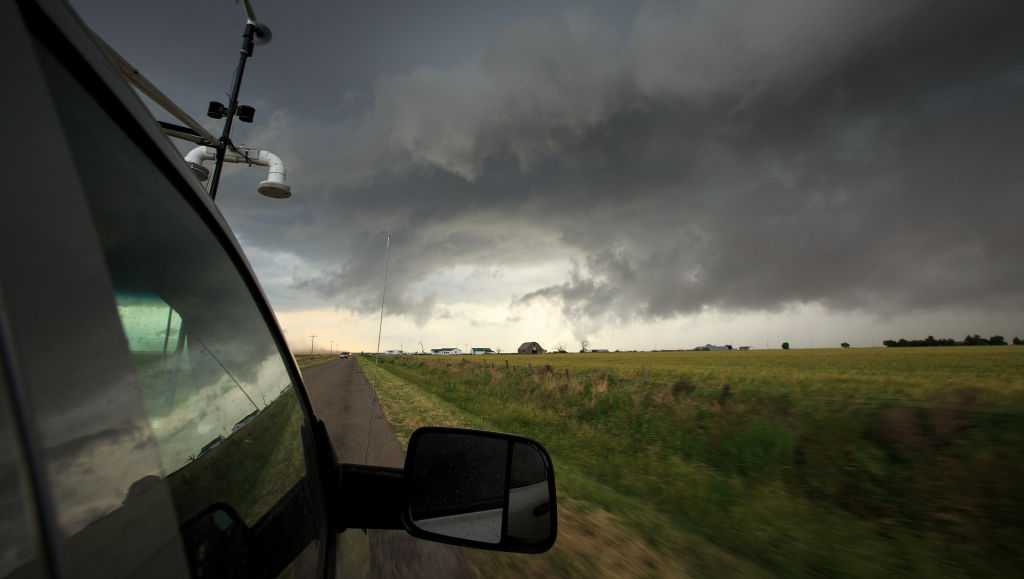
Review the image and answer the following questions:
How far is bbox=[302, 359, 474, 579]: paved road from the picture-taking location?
3.72 meters

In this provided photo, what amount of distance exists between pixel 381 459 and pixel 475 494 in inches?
233

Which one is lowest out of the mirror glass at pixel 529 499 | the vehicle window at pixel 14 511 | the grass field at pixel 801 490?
the grass field at pixel 801 490

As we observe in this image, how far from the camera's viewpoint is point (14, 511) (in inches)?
17.1

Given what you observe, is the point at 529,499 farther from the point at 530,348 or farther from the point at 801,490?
the point at 530,348

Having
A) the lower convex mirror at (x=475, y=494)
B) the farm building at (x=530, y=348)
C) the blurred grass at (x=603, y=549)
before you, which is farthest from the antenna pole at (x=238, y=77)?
the farm building at (x=530, y=348)

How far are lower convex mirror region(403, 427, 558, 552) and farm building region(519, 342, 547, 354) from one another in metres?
121

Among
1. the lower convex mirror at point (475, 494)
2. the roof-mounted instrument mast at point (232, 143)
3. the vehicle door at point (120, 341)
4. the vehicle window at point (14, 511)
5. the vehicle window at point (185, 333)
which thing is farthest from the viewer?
the roof-mounted instrument mast at point (232, 143)

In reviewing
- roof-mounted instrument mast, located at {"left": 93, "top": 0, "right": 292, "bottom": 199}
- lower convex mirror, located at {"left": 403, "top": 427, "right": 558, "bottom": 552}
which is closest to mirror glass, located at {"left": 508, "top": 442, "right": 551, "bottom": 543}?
lower convex mirror, located at {"left": 403, "top": 427, "right": 558, "bottom": 552}

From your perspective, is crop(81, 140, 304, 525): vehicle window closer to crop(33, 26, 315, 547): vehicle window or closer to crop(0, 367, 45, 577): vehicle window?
crop(33, 26, 315, 547): vehicle window

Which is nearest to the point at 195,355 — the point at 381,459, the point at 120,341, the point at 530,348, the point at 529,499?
the point at 120,341

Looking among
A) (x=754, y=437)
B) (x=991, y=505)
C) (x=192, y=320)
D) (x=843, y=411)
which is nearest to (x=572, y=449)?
(x=754, y=437)

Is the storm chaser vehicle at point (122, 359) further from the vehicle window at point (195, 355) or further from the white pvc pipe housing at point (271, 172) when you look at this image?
the white pvc pipe housing at point (271, 172)

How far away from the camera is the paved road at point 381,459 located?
372 centimetres

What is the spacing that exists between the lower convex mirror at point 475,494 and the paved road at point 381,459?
66 centimetres
